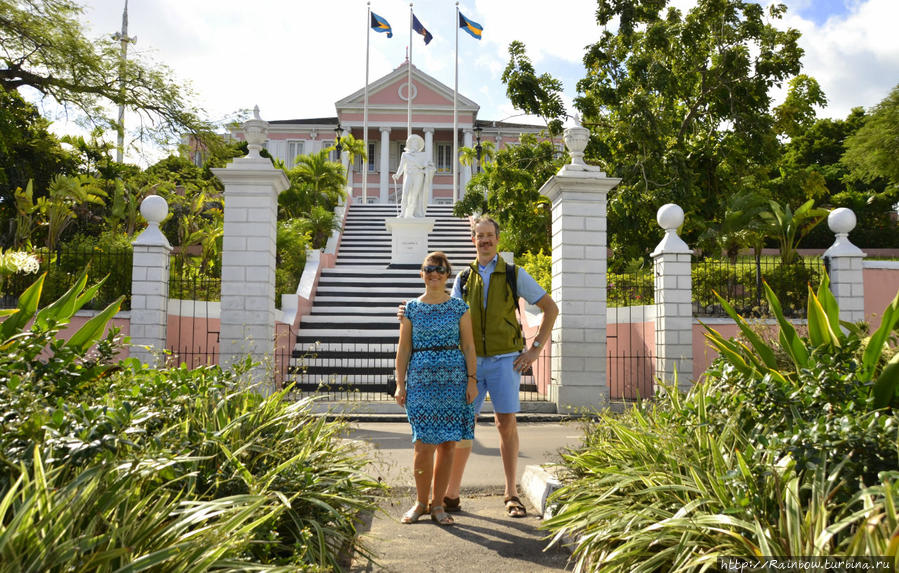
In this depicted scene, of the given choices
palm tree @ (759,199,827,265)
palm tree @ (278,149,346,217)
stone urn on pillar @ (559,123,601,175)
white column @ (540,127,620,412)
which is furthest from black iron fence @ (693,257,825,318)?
palm tree @ (278,149,346,217)

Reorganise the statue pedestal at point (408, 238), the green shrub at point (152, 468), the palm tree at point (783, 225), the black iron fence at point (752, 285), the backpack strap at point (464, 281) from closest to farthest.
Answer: the green shrub at point (152, 468)
the backpack strap at point (464, 281)
the black iron fence at point (752, 285)
the palm tree at point (783, 225)
the statue pedestal at point (408, 238)

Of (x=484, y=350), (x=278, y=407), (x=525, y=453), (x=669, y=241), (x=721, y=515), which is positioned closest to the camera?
(x=721, y=515)

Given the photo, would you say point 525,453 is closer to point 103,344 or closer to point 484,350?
point 484,350

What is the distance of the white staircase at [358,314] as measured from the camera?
11.5 m

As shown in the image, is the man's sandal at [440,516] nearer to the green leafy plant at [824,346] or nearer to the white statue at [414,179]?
the green leafy plant at [824,346]

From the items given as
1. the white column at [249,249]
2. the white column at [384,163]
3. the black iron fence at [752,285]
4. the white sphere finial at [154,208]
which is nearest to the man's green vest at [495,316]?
the white column at [249,249]

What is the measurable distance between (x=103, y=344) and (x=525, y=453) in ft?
14.0

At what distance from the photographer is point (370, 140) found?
131ft

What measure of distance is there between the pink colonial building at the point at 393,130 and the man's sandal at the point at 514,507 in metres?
31.9

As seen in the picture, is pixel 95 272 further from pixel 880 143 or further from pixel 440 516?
pixel 880 143

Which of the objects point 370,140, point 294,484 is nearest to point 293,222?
point 294,484

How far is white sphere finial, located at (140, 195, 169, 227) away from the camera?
10.1 meters

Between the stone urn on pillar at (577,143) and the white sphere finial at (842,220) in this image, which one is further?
the white sphere finial at (842,220)

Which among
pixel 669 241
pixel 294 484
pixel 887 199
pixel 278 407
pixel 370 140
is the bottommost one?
pixel 294 484
